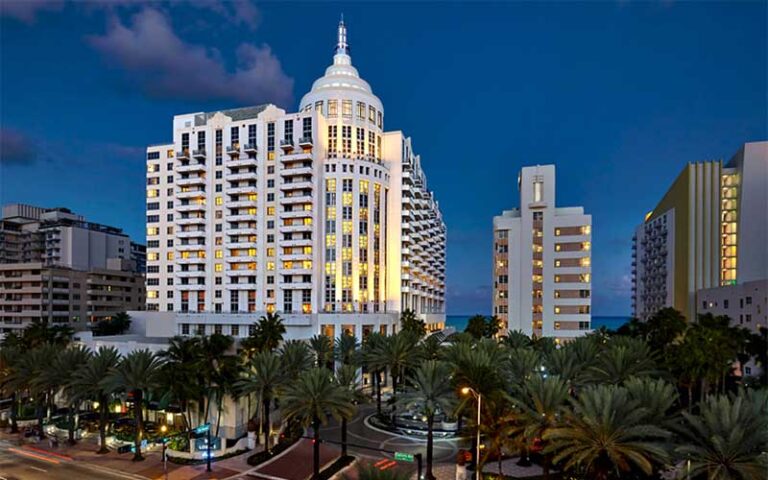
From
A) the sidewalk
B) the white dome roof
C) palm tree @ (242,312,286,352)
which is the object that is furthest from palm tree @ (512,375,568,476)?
the white dome roof

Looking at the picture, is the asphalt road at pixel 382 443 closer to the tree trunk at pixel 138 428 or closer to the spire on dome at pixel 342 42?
the tree trunk at pixel 138 428

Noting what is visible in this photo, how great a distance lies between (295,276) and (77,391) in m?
40.1

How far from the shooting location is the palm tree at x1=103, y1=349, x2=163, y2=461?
41.5 metres

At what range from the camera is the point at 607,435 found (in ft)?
83.7

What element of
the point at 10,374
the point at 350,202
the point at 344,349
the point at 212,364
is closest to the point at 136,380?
the point at 212,364

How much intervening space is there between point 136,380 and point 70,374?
10576mm

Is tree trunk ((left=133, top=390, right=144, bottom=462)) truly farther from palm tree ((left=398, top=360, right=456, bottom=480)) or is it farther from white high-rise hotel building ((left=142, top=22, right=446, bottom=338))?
white high-rise hotel building ((left=142, top=22, right=446, bottom=338))

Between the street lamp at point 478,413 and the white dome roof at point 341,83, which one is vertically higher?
the white dome roof at point 341,83

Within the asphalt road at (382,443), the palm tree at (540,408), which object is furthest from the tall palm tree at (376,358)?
the palm tree at (540,408)

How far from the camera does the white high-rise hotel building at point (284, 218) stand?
8081 cm

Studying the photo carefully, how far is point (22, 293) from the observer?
10275 centimetres

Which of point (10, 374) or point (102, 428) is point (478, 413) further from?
point (10, 374)

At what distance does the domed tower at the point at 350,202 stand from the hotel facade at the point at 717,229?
184ft

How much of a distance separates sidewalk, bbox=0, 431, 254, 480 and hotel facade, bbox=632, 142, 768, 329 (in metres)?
74.2
